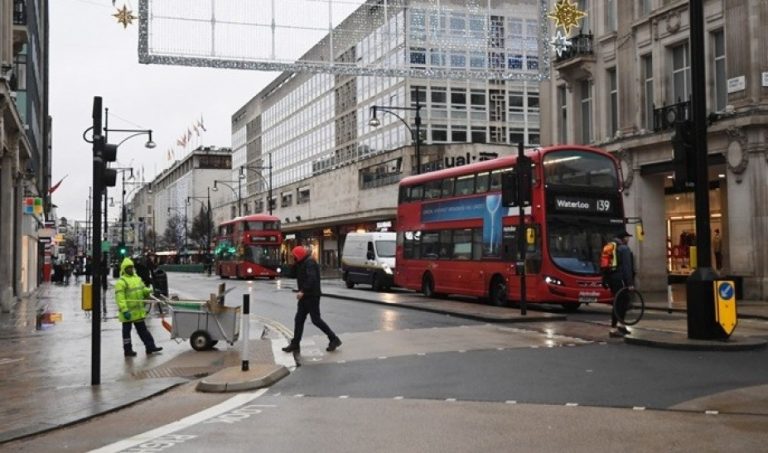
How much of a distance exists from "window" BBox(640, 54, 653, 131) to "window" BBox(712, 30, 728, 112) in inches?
132

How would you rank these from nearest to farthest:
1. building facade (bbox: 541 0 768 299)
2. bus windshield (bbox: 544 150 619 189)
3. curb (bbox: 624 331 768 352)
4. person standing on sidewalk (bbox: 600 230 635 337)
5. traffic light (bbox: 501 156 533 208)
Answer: curb (bbox: 624 331 768 352), person standing on sidewalk (bbox: 600 230 635 337), traffic light (bbox: 501 156 533 208), bus windshield (bbox: 544 150 619 189), building facade (bbox: 541 0 768 299)

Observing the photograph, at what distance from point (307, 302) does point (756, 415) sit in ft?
25.0

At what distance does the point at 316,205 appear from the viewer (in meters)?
73.9

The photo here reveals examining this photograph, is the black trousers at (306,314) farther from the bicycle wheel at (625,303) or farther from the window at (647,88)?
the window at (647,88)

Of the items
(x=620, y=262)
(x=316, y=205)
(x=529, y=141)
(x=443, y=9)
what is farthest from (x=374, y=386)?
(x=316, y=205)

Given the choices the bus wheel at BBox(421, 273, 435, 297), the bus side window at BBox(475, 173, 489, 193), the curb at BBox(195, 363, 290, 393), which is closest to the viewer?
the curb at BBox(195, 363, 290, 393)

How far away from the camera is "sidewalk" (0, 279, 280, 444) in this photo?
29.5ft

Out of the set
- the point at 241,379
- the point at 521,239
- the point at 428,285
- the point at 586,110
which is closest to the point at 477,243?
the point at 428,285

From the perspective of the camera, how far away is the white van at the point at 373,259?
111 feet

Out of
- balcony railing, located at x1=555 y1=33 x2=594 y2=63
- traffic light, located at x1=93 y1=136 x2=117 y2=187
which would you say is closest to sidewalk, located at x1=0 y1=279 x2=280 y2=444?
traffic light, located at x1=93 y1=136 x2=117 y2=187

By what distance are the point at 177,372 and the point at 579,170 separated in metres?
13.2

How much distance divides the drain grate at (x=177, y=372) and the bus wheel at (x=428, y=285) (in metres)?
15.6

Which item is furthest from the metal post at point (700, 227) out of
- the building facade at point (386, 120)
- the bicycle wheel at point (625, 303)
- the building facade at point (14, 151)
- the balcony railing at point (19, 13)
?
the balcony railing at point (19, 13)

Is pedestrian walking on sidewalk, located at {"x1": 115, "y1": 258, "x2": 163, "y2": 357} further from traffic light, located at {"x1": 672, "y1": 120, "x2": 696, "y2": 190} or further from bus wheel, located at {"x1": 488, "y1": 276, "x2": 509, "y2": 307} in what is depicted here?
bus wheel, located at {"x1": 488, "y1": 276, "x2": 509, "y2": 307}
